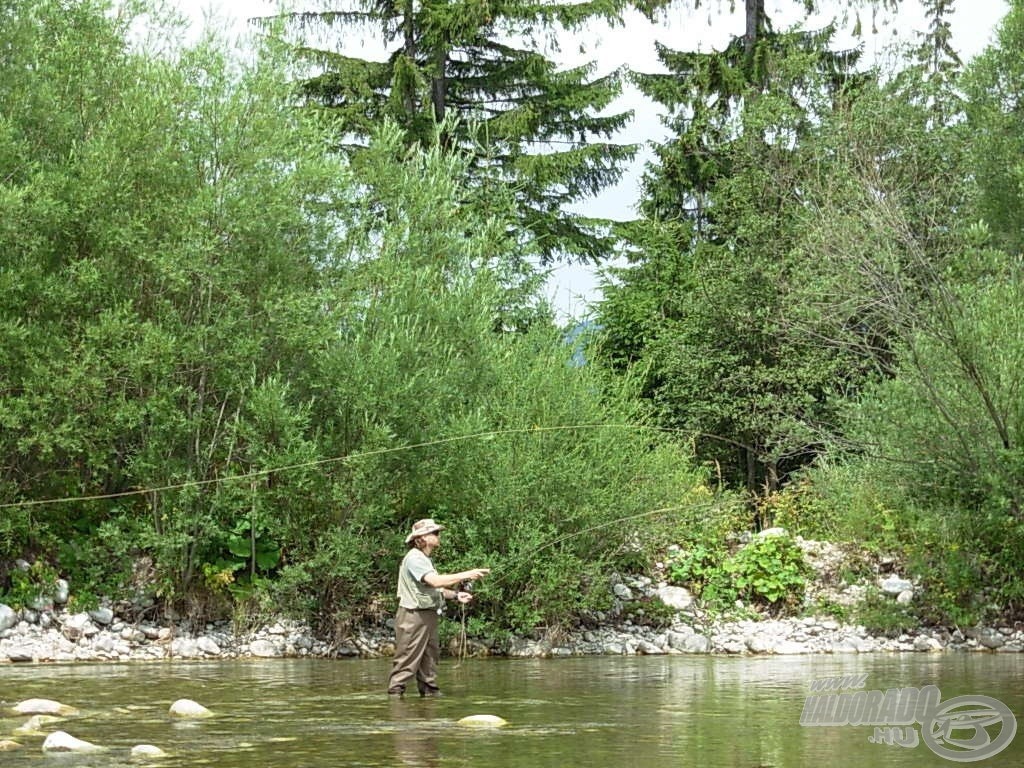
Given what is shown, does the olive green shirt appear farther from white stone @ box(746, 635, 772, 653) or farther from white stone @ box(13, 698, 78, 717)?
white stone @ box(746, 635, 772, 653)

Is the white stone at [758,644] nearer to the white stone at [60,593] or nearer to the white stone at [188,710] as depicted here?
the white stone at [60,593]

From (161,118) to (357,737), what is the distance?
1078cm

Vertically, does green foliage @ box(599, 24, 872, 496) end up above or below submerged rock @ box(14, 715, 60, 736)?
above

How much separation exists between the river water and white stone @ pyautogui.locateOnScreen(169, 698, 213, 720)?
11 centimetres

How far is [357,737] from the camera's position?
9.25 m

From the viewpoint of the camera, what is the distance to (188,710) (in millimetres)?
10570

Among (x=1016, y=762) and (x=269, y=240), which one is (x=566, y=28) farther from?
(x=1016, y=762)

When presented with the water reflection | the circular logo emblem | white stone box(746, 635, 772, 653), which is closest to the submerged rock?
the water reflection

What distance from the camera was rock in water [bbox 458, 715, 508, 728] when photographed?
32.6ft

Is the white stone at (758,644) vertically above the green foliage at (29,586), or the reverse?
the green foliage at (29,586)


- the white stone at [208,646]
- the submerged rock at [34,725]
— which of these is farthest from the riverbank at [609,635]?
the submerged rock at [34,725]

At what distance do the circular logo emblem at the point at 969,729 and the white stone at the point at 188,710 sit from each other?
540 cm

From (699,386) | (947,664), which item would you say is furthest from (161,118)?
(699,386)

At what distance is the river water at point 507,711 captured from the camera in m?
8.27
